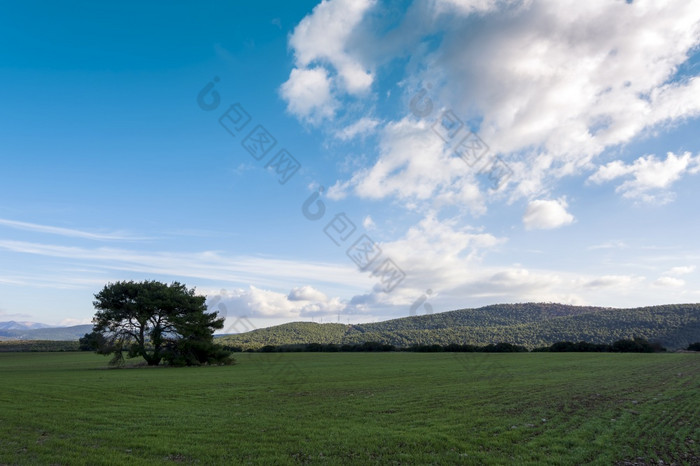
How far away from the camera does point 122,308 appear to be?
54.7 m

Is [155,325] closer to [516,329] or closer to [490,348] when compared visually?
[490,348]

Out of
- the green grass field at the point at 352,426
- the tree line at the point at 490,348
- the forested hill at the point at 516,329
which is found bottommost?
the tree line at the point at 490,348

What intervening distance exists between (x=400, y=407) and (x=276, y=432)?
24.7 feet

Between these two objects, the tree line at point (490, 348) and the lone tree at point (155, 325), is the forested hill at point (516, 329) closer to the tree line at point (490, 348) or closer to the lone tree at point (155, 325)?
the tree line at point (490, 348)

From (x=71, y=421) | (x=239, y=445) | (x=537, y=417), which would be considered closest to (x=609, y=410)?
(x=537, y=417)

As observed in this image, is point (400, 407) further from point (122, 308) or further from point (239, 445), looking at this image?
point (122, 308)

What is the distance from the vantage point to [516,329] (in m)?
156

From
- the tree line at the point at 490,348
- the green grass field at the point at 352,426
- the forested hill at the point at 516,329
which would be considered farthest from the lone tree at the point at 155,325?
the forested hill at the point at 516,329

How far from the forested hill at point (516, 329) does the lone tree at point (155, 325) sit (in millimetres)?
63140

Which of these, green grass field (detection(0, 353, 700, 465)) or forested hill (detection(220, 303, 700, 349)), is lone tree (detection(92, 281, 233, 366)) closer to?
green grass field (detection(0, 353, 700, 465))

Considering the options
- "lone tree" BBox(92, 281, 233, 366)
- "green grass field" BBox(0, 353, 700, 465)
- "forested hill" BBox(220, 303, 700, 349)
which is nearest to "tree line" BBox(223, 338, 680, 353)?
"forested hill" BBox(220, 303, 700, 349)

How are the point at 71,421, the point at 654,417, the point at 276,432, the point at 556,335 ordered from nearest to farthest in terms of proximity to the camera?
the point at 276,432 → the point at 71,421 → the point at 654,417 → the point at 556,335

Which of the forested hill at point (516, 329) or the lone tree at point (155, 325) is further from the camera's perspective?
the forested hill at point (516, 329)

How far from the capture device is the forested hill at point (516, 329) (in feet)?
384
